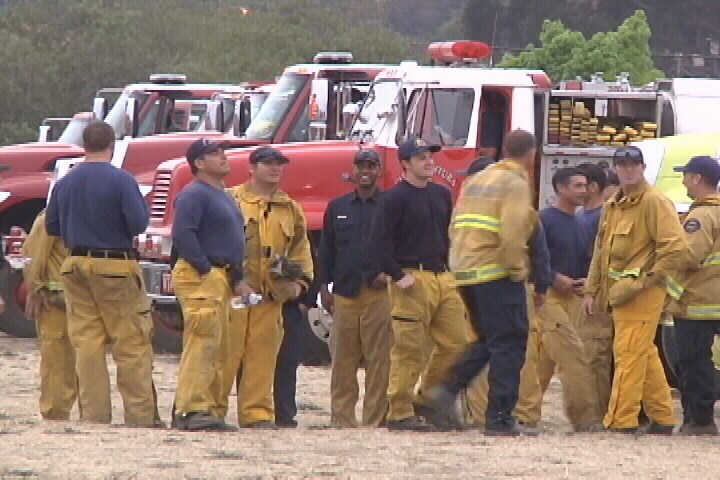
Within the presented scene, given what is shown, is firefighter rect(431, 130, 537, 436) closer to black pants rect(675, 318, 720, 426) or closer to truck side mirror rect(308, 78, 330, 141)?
black pants rect(675, 318, 720, 426)

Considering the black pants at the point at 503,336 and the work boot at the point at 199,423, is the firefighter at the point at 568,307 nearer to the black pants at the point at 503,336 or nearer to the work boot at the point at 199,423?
the black pants at the point at 503,336

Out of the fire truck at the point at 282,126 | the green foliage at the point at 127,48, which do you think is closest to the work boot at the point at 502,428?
the fire truck at the point at 282,126

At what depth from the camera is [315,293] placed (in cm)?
1317

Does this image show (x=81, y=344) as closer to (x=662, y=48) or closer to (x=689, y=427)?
(x=689, y=427)

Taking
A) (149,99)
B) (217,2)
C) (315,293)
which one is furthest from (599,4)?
(315,293)

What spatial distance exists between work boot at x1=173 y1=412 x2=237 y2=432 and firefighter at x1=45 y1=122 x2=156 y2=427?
40 cm

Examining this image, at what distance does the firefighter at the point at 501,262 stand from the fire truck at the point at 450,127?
437 centimetres

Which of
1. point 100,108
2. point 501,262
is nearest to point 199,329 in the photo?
point 501,262

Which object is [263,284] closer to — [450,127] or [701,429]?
[701,429]

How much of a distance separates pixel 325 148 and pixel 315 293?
125 inches

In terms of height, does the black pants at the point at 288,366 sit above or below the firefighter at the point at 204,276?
below

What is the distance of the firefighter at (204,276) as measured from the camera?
11.4 metres

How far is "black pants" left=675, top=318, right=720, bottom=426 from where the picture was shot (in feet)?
38.8

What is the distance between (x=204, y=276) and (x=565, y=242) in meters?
2.53
